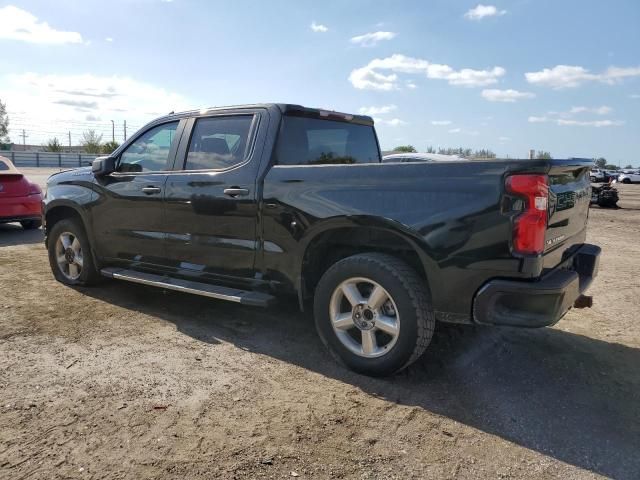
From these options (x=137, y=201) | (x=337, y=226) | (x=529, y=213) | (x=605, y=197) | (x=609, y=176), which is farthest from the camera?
(x=609, y=176)

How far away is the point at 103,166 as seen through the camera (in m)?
5.08

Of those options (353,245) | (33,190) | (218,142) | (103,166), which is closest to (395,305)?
(353,245)

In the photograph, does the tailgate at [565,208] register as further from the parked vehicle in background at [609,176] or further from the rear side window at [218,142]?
the parked vehicle in background at [609,176]

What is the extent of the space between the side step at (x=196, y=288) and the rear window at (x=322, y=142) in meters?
1.08

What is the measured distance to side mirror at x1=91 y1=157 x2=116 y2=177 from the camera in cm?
509

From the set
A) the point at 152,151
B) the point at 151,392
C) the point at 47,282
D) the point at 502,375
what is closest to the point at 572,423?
the point at 502,375

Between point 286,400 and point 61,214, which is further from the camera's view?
point 61,214

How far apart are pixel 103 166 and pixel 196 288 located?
5.64 ft

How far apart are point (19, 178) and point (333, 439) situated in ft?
27.9

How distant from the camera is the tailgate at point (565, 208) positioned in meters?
3.15

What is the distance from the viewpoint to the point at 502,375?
145 inches

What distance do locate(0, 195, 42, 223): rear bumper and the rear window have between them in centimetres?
618

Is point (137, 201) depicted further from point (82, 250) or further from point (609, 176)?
point (609, 176)

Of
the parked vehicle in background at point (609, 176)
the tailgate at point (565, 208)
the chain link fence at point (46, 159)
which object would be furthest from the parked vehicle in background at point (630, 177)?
the tailgate at point (565, 208)
